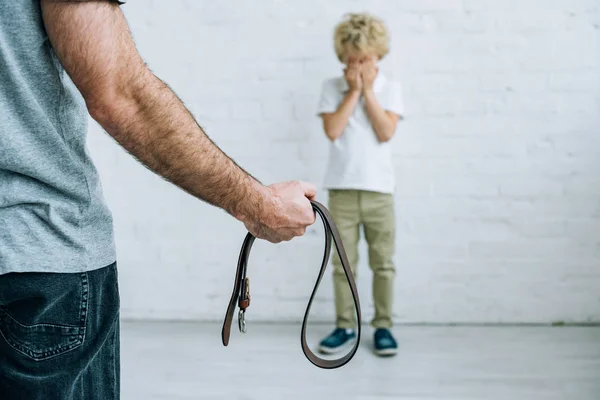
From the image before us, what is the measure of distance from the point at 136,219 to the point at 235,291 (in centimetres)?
244

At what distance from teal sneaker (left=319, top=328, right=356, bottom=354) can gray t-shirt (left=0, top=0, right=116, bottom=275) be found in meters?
2.16

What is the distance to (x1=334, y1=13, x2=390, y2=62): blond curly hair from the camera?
9.47ft

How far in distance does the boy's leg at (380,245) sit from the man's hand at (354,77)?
1.37 feet

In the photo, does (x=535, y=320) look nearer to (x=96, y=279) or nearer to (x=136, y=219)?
(x=136, y=219)

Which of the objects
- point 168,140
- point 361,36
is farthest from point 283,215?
point 361,36

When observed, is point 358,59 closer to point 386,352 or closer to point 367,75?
point 367,75

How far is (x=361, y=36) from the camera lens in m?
2.88

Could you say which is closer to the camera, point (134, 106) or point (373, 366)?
point (134, 106)

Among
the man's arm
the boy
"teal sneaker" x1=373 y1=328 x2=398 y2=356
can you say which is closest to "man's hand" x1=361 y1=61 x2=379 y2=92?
the boy

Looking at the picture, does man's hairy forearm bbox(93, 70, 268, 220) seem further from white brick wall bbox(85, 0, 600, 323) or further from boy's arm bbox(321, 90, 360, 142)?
white brick wall bbox(85, 0, 600, 323)

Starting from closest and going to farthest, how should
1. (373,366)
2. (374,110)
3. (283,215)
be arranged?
(283,215) → (373,366) → (374,110)

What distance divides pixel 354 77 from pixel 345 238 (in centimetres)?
63

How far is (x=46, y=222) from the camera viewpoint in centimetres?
85

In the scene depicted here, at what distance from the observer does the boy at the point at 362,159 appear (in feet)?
9.58
